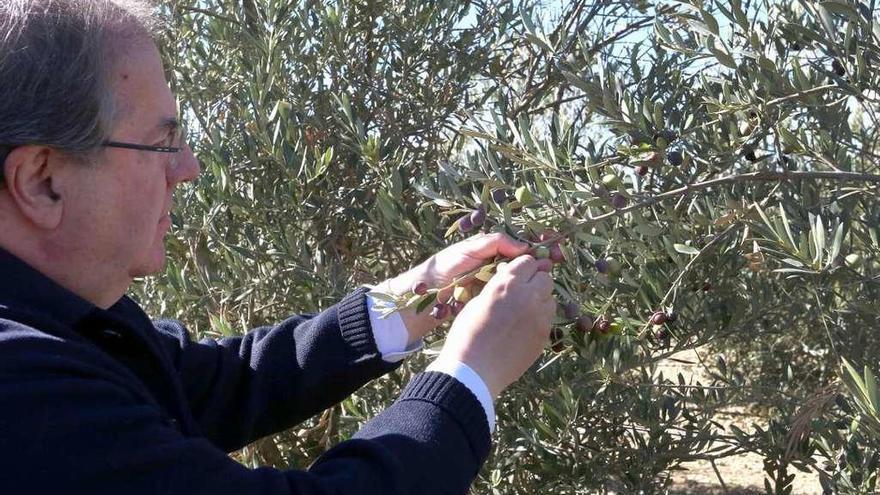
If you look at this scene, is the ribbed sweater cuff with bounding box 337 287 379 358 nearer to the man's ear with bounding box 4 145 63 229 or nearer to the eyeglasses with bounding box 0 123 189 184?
the eyeglasses with bounding box 0 123 189 184

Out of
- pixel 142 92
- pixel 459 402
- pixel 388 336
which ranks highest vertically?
pixel 142 92

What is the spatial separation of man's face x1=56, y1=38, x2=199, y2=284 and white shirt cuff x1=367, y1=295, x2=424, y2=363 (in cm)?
53

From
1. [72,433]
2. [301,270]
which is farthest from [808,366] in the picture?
[72,433]

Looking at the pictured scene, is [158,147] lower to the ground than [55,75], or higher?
lower

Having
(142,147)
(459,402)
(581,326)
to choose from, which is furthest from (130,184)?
(581,326)

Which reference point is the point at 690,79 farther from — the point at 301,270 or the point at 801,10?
the point at 301,270

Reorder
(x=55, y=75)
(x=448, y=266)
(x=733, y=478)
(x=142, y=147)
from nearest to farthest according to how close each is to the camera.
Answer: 1. (x=55, y=75)
2. (x=142, y=147)
3. (x=448, y=266)
4. (x=733, y=478)

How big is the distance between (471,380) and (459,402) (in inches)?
1.9

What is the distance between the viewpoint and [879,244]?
2.14 metres

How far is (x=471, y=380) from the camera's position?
1529mm

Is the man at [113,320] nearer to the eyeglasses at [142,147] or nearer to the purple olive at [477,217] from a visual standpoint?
the eyeglasses at [142,147]

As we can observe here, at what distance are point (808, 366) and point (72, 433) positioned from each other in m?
3.25

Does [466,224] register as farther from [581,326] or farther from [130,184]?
[130,184]

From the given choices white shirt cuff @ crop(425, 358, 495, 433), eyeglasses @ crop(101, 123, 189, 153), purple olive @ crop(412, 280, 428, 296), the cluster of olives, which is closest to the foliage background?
the cluster of olives
